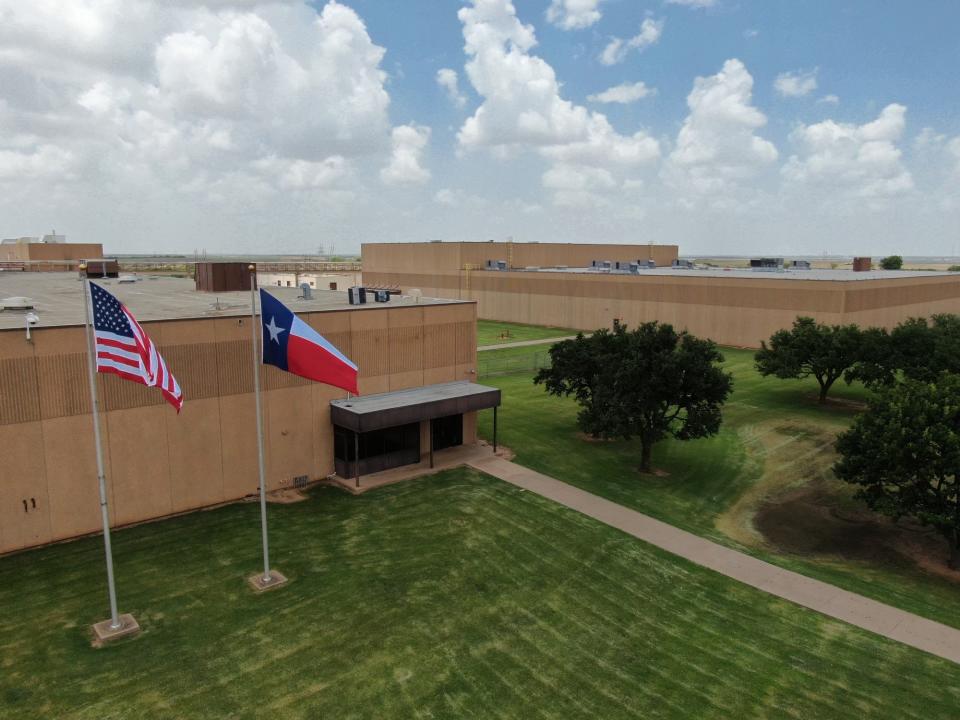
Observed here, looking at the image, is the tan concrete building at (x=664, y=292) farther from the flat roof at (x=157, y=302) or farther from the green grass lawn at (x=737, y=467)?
the flat roof at (x=157, y=302)

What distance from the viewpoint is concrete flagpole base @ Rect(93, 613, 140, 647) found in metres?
16.0

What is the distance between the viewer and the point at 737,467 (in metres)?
31.9

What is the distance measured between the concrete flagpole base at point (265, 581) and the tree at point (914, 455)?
19.6 meters

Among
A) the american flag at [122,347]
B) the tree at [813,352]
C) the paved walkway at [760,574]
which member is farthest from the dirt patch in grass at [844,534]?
the american flag at [122,347]

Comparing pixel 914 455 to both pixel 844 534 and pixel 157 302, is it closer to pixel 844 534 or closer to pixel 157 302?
pixel 844 534

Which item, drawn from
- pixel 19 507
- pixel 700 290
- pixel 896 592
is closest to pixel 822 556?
pixel 896 592

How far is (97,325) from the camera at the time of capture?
1538 cm

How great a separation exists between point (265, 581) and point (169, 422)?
7531 mm

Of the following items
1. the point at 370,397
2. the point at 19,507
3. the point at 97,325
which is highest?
the point at 97,325

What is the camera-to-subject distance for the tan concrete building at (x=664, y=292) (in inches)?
2382

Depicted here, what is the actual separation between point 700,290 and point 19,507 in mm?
60591

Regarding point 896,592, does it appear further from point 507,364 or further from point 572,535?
point 507,364

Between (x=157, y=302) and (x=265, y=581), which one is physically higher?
(x=157, y=302)

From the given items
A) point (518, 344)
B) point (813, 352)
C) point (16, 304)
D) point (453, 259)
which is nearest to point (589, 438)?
point (813, 352)
